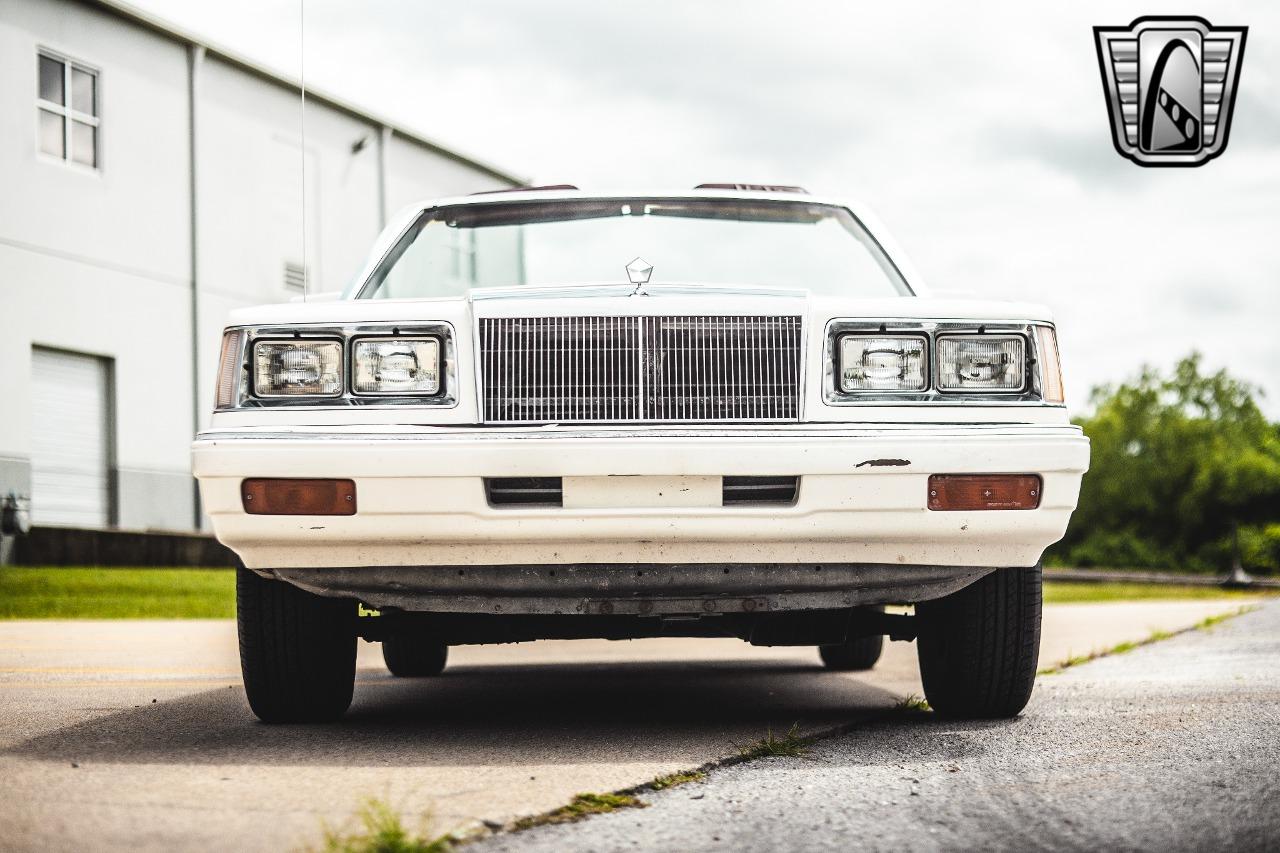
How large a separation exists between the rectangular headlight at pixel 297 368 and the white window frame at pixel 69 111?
14.5 meters

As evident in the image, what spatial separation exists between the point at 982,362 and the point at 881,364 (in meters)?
0.28

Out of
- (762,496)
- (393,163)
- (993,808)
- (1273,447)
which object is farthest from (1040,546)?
(1273,447)

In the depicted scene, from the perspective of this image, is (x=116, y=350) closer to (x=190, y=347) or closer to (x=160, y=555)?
(x=190, y=347)

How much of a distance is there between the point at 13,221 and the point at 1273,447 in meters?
42.3

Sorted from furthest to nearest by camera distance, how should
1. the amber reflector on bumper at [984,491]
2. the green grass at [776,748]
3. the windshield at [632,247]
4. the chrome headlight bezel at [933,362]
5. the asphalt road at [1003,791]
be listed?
the windshield at [632,247]
the chrome headlight bezel at [933,362]
the amber reflector on bumper at [984,491]
the green grass at [776,748]
the asphalt road at [1003,791]

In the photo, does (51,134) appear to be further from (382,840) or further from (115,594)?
(382,840)

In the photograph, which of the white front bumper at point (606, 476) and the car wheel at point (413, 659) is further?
the car wheel at point (413, 659)

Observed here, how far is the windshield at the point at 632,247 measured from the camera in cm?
490

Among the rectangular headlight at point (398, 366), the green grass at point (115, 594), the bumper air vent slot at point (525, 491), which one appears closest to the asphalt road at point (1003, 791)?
the bumper air vent slot at point (525, 491)

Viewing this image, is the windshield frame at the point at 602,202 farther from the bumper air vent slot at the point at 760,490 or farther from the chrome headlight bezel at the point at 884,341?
the bumper air vent slot at the point at 760,490

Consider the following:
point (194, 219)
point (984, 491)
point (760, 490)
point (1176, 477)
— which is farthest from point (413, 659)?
point (1176, 477)

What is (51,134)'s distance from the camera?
55.8ft

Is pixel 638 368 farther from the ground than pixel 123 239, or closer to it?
closer to it

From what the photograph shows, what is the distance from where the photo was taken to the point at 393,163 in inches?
918
